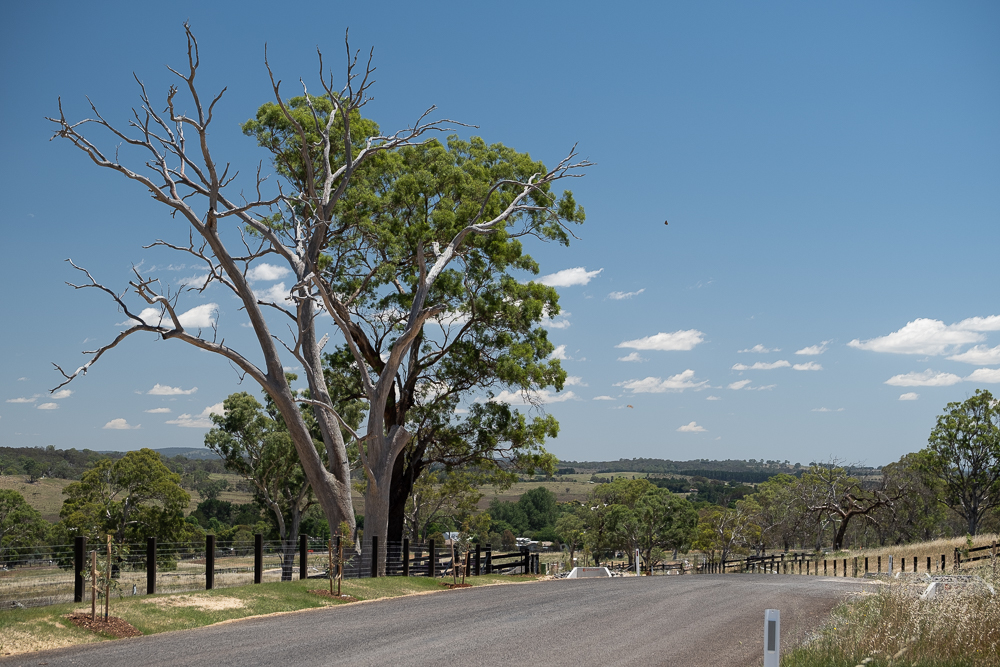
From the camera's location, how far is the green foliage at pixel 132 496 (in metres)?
42.0

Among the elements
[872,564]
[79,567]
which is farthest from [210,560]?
[872,564]

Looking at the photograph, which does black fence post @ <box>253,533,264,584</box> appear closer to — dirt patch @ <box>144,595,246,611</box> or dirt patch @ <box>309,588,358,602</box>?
dirt patch @ <box>309,588,358,602</box>

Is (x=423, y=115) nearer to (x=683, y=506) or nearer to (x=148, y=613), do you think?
(x=148, y=613)

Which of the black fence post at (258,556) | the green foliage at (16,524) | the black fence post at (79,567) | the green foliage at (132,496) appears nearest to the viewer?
the black fence post at (79,567)

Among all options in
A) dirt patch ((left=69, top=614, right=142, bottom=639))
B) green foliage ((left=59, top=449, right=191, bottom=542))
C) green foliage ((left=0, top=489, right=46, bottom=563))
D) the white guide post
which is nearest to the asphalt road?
dirt patch ((left=69, top=614, right=142, bottom=639))

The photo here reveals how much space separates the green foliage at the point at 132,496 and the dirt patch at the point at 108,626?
113 feet

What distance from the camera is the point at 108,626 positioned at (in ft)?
34.6

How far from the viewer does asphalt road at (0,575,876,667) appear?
880 cm

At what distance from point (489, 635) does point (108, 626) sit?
5.24 meters

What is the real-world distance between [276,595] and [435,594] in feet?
13.1

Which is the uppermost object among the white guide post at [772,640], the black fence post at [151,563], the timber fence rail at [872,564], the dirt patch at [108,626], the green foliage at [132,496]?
the white guide post at [772,640]

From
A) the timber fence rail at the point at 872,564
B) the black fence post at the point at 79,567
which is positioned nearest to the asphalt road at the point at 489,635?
the black fence post at the point at 79,567

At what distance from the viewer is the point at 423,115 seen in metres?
24.3

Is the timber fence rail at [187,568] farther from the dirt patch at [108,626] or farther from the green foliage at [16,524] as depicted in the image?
the green foliage at [16,524]
